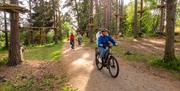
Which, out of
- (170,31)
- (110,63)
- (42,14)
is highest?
(42,14)

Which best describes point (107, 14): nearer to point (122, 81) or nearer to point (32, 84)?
point (32, 84)

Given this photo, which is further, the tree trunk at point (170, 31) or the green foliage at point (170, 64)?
the tree trunk at point (170, 31)

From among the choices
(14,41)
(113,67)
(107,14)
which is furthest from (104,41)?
(107,14)

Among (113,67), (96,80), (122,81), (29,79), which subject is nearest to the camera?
(122,81)

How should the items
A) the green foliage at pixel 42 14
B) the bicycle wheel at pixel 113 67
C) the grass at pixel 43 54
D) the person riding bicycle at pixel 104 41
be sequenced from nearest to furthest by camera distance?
the bicycle wheel at pixel 113 67
the person riding bicycle at pixel 104 41
the grass at pixel 43 54
the green foliage at pixel 42 14

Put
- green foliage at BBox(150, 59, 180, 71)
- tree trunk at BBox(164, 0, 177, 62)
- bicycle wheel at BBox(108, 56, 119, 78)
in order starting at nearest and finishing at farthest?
1. bicycle wheel at BBox(108, 56, 119, 78)
2. green foliage at BBox(150, 59, 180, 71)
3. tree trunk at BBox(164, 0, 177, 62)

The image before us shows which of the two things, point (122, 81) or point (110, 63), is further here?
point (110, 63)

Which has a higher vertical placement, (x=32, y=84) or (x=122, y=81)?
(x=122, y=81)

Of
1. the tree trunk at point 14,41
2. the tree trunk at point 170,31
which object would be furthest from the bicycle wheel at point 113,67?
the tree trunk at point 14,41

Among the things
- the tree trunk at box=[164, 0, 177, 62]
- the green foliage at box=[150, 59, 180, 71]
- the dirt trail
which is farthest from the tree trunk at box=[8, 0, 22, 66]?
the tree trunk at box=[164, 0, 177, 62]

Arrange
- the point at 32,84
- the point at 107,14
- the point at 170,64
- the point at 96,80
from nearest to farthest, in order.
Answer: the point at 96,80, the point at 32,84, the point at 170,64, the point at 107,14

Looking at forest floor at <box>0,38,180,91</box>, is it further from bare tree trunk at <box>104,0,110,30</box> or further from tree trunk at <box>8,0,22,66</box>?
bare tree trunk at <box>104,0,110,30</box>

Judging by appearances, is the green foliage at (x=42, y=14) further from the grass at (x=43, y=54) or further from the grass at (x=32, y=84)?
the grass at (x=32, y=84)

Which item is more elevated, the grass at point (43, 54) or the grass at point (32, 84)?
the grass at point (43, 54)
